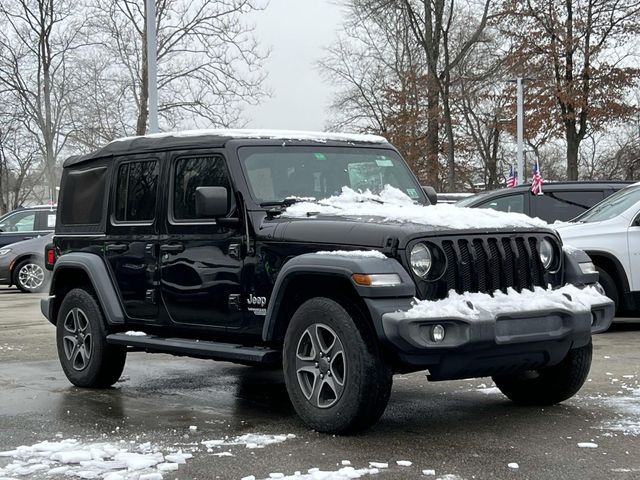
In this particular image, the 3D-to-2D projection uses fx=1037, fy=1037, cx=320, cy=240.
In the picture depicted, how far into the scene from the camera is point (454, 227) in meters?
6.24

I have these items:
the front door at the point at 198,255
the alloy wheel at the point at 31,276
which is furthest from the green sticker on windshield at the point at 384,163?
the alloy wheel at the point at 31,276

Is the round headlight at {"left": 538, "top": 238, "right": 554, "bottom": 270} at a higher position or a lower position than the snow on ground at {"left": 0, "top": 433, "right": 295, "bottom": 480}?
higher

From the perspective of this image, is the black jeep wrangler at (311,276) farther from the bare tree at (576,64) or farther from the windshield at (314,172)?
the bare tree at (576,64)

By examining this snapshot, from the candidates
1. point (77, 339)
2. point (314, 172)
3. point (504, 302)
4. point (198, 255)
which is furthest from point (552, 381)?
point (77, 339)

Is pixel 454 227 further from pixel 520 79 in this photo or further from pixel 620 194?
pixel 520 79

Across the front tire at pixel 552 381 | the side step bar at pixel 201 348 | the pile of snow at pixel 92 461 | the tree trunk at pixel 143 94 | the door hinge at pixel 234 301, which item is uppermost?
the tree trunk at pixel 143 94

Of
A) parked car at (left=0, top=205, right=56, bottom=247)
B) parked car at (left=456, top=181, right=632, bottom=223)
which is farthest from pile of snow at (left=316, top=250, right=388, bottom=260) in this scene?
parked car at (left=0, top=205, right=56, bottom=247)

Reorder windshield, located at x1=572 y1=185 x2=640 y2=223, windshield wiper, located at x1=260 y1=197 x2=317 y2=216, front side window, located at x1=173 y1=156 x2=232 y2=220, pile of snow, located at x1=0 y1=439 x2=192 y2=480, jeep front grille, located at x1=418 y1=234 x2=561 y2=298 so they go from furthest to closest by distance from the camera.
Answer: windshield, located at x1=572 y1=185 x2=640 y2=223 < front side window, located at x1=173 y1=156 x2=232 y2=220 < windshield wiper, located at x1=260 y1=197 x2=317 y2=216 < jeep front grille, located at x1=418 y1=234 x2=561 y2=298 < pile of snow, located at x1=0 y1=439 x2=192 y2=480

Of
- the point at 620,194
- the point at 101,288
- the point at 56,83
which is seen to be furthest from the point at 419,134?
the point at 101,288

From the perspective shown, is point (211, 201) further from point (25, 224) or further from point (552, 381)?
point (25, 224)

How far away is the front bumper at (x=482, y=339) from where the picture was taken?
5824 millimetres

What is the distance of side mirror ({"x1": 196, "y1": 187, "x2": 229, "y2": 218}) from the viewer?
6957mm

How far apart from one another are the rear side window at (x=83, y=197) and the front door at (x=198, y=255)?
41.0 inches

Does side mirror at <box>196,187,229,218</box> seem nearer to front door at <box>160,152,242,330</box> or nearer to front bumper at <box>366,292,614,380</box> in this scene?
front door at <box>160,152,242,330</box>
